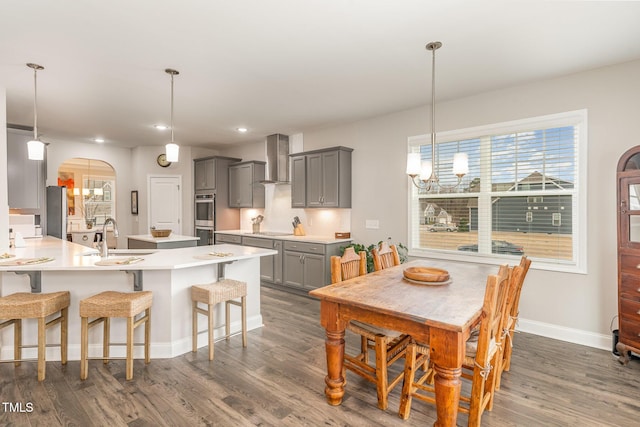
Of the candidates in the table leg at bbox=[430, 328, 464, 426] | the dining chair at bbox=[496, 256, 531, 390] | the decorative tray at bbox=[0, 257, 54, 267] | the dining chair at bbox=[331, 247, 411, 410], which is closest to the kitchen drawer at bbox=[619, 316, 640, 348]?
the dining chair at bbox=[496, 256, 531, 390]

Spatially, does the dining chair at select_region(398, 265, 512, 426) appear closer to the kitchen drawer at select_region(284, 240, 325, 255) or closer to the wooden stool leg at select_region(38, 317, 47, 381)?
the wooden stool leg at select_region(38, 317, 47, 381)

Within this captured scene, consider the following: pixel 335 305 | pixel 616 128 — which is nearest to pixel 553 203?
pixel 616 128

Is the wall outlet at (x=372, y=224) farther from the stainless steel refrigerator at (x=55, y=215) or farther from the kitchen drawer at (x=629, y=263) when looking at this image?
the stainless steel refrigerator at (x=55, y=215)

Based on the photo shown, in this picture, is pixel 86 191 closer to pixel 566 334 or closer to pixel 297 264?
pixel 297 264

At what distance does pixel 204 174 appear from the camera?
7.09 metres

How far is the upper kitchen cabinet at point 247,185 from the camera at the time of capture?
6.54m

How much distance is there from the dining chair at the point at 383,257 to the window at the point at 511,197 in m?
1.26

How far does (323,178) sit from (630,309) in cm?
376

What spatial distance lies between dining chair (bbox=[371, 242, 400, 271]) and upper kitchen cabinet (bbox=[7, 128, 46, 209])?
4.09 metres

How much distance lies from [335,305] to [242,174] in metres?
4.98

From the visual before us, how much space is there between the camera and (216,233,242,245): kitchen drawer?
6219 millimetres

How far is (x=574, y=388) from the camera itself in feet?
8.19

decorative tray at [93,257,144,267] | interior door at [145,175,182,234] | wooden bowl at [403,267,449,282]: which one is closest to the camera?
wooden bowl at [403,267,449,282]

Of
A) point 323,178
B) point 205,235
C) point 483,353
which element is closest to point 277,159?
point 323,178
